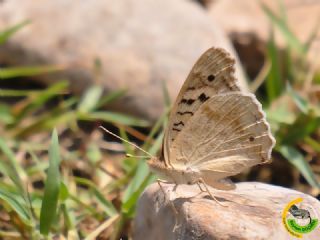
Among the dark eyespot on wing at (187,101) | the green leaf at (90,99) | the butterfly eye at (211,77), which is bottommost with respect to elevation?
the green leaf at (90,99)

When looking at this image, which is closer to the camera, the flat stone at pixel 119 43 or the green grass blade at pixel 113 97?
the green grass blade at pixel 113 97

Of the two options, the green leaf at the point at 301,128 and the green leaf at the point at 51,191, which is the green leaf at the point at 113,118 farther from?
the green leaf at the point at 51,191

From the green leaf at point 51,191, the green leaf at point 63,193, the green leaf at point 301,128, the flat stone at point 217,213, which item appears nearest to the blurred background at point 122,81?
the green leaf at point 301,128

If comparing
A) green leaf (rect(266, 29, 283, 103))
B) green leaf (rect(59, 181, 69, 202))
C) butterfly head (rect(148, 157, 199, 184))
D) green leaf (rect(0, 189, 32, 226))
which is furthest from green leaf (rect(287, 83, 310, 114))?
green leaf (rect(0, 189, 32, 226))

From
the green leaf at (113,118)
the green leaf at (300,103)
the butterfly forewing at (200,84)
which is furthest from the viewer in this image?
the green leaf at (113,118)

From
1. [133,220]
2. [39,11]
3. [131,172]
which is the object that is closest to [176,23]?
[39,11]

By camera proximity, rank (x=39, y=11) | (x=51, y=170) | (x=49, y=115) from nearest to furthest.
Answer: (x=51, y=170)
(x=49, y=115)
(x=39, y=11)

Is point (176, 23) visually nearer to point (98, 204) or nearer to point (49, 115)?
point (49, 115)
